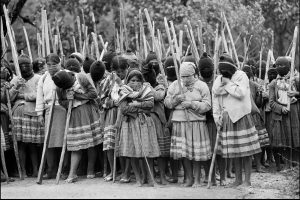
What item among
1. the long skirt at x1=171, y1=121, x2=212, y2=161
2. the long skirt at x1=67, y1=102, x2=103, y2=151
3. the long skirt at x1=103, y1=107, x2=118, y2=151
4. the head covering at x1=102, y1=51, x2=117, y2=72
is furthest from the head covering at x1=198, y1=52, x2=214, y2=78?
the long skirt at x1=67, y1=102, x2=103, y2=151

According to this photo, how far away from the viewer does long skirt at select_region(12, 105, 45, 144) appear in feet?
29.3

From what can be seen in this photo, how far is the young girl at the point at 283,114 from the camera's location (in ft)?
30.4

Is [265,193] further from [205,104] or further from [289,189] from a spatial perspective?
[205,104]

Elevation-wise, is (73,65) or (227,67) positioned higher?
(73,65)

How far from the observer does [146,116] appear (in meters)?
8.16

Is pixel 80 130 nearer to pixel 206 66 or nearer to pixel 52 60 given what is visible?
pixel 52 60

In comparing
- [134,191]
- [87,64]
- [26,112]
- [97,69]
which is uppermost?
[87,64]

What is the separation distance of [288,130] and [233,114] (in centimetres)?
190

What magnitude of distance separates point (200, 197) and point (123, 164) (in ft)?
6.33

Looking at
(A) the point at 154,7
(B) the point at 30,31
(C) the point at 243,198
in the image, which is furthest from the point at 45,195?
(B) the point at 30,31

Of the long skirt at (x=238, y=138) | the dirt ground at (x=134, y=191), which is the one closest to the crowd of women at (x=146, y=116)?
the long skirt at (x=238, y=138)

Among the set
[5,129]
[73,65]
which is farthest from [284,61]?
[5,129]

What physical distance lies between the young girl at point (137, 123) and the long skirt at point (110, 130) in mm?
322

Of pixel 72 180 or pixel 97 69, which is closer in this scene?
pixel 72 180
